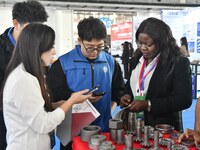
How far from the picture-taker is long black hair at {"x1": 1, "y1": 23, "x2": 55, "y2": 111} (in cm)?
A: 118

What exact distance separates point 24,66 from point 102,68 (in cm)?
56

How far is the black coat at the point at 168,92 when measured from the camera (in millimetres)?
1487

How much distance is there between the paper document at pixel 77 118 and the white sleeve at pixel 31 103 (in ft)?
0.93

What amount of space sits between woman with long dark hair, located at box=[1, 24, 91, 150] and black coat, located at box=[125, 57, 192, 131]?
0.57 meters

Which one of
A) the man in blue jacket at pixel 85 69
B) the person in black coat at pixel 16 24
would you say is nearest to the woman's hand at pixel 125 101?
the man in blue jacket at pixel 85 69

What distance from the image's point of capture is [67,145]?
62.1 inches

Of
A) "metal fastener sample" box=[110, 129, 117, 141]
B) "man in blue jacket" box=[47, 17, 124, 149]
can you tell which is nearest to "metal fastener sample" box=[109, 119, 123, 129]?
"metal fastener sample" box=[110, 129, 117, 141]

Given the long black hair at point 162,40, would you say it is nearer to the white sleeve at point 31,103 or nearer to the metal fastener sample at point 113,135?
the metal fastener sample at point 113,135

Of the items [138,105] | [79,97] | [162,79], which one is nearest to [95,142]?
[79,97]

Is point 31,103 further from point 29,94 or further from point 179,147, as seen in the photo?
point 179,147

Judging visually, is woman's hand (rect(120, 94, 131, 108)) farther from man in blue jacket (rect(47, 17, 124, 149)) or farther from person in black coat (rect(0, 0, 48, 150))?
person in black coat (rect(0, 0, 48, 150))

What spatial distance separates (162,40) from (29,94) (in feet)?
2.72

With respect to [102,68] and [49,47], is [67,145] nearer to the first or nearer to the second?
[102,68]

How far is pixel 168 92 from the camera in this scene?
1.55 meters
